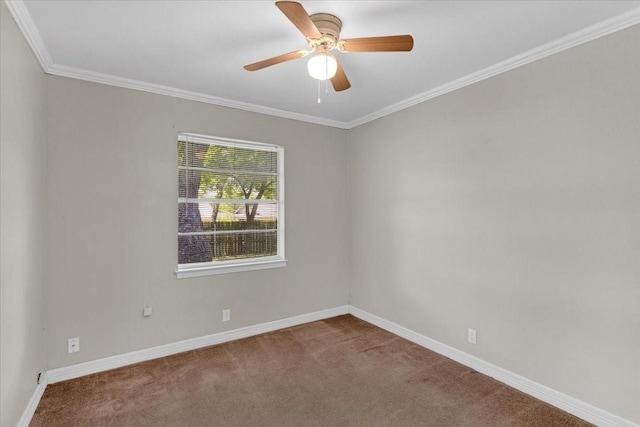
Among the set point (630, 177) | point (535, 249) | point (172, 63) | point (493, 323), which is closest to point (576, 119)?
point (630, 177)

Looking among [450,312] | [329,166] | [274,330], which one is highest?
[329,166]

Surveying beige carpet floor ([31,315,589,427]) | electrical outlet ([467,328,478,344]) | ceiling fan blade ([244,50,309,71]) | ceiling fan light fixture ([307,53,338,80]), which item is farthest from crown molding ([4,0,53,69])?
electrical outlet ([467,328,478,344])

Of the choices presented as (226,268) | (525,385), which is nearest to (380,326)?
(525,385)

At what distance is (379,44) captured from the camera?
73.8 inches

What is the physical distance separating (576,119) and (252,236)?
3.19 m

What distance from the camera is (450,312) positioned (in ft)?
10.2

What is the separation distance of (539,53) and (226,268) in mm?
3409

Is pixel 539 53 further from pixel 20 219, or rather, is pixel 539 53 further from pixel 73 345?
pixel 73 345

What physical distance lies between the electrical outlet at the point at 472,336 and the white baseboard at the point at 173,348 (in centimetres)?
179

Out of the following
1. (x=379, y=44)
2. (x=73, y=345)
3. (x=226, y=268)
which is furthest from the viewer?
(x=226, y=268)

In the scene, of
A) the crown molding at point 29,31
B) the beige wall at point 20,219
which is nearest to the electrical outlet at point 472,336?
the beige wall at point 20,219

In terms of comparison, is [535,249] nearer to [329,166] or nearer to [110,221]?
[329,166]

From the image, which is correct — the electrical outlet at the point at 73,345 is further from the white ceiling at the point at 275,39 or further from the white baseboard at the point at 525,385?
the white baseboard at the point at 525,385

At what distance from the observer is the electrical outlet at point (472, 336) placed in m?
2.89
